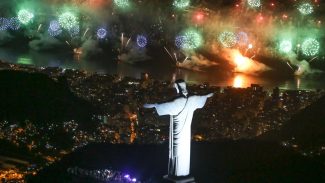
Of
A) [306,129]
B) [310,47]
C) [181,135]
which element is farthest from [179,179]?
[310,47]

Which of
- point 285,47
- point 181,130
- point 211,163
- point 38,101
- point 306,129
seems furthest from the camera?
point 285,47

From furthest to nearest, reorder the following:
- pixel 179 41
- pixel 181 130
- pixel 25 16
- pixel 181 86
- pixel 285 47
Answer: pixel 25 16 → pixel 179 41 → pixel 285 47 → pixel 181 130 → pixel 181 86

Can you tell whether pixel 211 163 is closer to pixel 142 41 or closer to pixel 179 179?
pixel 179 179

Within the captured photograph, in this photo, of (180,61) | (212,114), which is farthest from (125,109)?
(180,61)

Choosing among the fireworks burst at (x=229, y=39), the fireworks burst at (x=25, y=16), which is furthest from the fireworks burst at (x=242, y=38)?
the fireworks burst at (x=25, y=16)

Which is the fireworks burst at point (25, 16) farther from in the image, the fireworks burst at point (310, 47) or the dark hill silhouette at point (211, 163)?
the dark hill silhouette at point (211, 163)

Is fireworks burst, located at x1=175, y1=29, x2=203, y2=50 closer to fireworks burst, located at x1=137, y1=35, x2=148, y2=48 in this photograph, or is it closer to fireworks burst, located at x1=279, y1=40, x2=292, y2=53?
fireworks burst, located at x1=137, y1=35, x2=148, y2=48
